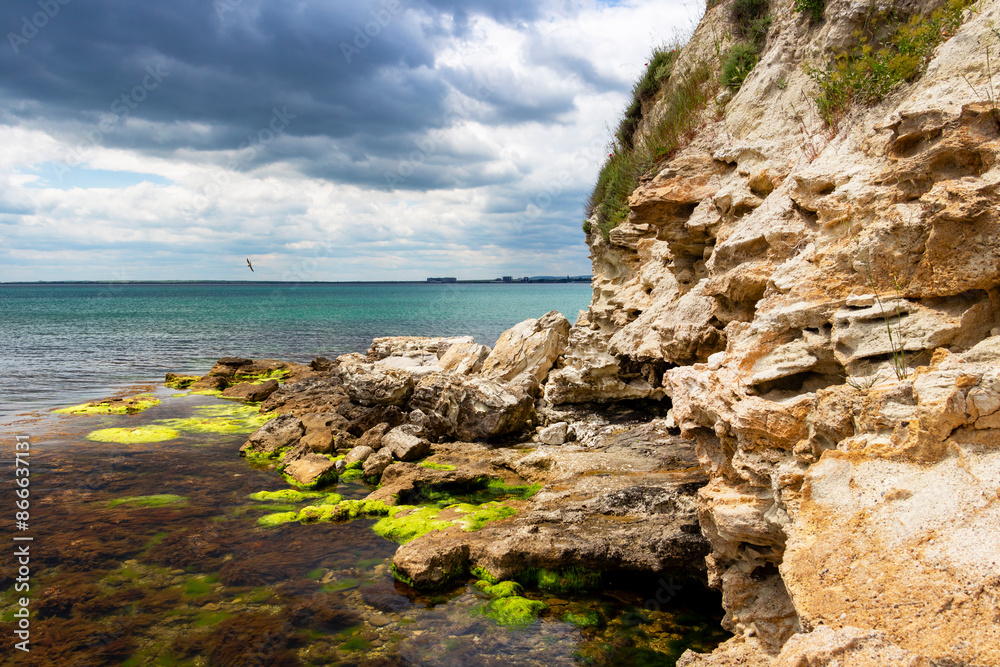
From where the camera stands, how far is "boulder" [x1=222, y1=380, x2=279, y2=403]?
71.9 feet

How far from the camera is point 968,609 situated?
310 cm

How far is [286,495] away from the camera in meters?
11.6

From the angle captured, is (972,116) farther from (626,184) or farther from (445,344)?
(445,344)

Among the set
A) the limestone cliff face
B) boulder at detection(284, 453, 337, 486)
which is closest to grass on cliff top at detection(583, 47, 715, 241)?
the limestone cliff face

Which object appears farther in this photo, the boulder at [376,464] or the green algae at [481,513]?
the boulder at [376,464]

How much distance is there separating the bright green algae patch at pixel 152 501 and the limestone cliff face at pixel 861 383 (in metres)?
10.1

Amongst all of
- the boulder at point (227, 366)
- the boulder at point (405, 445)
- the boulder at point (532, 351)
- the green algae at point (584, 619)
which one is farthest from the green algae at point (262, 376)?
the green algae at point (584, 619)

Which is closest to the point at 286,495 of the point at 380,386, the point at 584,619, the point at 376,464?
the point at 376,464

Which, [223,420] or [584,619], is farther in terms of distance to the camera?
[223,420]

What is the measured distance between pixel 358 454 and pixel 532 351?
7082 millimetres

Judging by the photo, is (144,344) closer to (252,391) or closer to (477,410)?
(252,391)

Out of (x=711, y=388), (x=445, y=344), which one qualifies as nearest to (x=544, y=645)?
(x=711, y=388)

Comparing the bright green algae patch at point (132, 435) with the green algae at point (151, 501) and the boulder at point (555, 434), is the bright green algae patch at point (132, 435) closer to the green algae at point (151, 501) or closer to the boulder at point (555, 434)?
the green algae at point (151, 501)

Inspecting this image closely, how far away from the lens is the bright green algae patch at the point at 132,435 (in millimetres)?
15445
